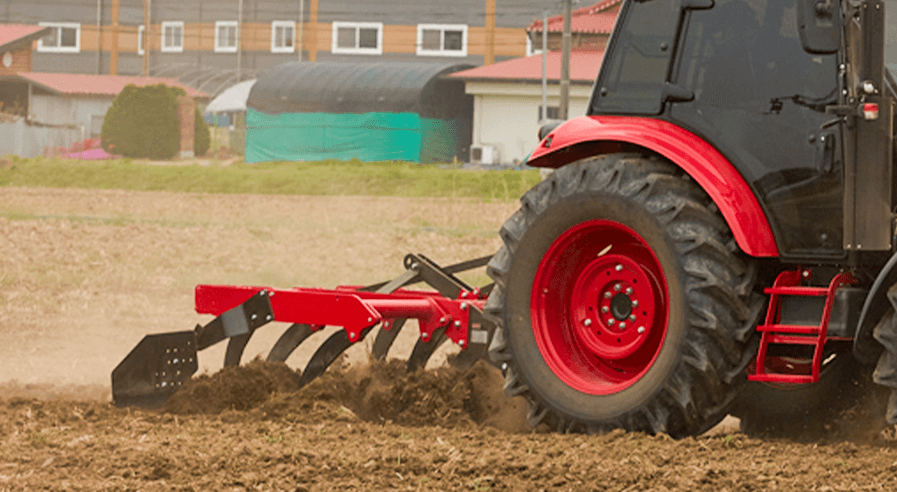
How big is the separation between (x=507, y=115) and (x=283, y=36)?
1569 centimetres

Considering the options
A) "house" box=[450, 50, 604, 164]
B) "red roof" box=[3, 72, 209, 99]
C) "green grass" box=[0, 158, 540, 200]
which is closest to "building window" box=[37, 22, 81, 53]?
"red roof" box=[3, 72, 209, 99]

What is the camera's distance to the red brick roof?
145 ft

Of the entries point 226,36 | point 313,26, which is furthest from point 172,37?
point 313,26

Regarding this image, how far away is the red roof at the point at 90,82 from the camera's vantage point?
4684 centimetres

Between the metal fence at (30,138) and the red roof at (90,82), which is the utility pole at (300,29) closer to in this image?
the red roof at (90,82)

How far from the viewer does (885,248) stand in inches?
173

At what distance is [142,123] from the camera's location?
39.8m

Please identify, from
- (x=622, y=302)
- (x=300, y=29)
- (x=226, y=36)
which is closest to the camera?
(x=622, y=302)

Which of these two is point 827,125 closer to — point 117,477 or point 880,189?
point 880,189

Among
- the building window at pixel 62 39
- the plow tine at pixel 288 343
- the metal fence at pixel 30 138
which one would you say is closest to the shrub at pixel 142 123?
the metal fence at pixel 30 138

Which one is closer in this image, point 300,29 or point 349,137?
point 349,137

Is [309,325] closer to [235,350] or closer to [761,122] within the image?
[235,350]

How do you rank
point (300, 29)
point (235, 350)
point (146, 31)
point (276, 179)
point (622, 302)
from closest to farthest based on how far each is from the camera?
point (622, 302) → point (235, 350) → point (276, 179) → point (300, 29) → point (146, 31)

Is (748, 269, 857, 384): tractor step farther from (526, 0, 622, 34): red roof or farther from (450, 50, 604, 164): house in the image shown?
(526, 0, 622, 34): red roof
